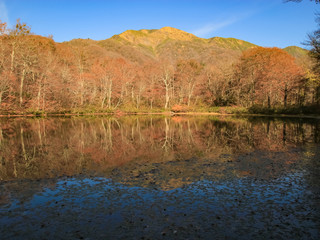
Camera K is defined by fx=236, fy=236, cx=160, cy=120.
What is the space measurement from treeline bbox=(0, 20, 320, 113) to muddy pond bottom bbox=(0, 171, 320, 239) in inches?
1551

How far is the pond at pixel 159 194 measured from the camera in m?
5.28

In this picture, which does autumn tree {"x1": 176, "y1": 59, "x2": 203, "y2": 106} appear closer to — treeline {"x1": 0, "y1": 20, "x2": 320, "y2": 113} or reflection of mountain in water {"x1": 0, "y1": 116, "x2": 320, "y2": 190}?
treeline {"x1": 0, "y1": 20, "x2": 320, "y2": 113}

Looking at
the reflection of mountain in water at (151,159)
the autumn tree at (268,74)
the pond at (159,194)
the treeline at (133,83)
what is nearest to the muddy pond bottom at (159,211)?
the pond at (159,194)

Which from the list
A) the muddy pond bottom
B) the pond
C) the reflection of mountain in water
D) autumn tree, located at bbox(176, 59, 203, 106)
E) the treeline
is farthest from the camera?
autumn tree, located at bbox(176, 59, 203, 106)

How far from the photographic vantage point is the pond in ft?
17.3

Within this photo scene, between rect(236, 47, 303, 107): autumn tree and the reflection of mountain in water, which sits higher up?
rect(236, 47, 303, 107): autumn tree

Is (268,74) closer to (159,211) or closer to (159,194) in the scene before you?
(159,194)

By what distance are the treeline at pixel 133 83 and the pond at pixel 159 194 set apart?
36425 mm

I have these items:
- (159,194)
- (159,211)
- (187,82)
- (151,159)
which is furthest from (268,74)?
(159,211)

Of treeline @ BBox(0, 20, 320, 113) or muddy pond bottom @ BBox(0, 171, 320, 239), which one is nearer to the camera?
muddy pond bottom @ BBox(0, 171, 320, 239)

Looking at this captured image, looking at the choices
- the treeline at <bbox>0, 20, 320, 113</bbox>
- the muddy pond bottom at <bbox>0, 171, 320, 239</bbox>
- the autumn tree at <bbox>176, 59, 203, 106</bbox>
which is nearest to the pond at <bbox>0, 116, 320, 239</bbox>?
the muddy pond bottom at <bbox>0, 171, 320, 239</bbox>

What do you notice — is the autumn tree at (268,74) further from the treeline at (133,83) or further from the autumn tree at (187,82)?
the autumn tree at (187,82)

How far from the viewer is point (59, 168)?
10414 millimetres

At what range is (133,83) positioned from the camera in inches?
2549
